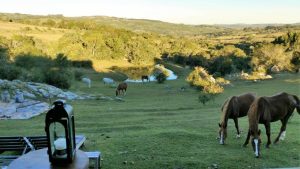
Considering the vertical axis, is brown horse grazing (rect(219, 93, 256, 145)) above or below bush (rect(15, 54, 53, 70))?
above

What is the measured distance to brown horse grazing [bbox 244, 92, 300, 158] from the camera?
10250mm

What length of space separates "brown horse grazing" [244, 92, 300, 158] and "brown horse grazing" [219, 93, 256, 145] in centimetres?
78

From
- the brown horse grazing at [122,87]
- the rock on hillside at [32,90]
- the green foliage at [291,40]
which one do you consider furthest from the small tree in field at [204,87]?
the green foliage at [291,40]

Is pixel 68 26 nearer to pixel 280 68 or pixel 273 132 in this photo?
pixel 280 68

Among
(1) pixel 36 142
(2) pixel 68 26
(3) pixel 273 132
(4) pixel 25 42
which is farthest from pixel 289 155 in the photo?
(2) pixel 68 26

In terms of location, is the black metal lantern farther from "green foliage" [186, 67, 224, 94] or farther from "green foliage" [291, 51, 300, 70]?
"green foliage" [291, 51, 300, 70]

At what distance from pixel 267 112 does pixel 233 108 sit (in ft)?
4.79

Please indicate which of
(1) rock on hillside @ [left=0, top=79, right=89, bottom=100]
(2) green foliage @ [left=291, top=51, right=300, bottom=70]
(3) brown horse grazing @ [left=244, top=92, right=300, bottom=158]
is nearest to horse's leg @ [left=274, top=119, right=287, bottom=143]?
(3) brown horse grazing @ [left=244, top=92, right=300, bottom=158]

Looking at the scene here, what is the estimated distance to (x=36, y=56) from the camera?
56.0m

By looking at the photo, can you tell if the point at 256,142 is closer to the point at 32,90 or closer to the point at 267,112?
the point at 267,112

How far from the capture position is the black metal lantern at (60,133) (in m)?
5.21

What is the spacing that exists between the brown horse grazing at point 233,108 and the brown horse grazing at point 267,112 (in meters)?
A: 0.78

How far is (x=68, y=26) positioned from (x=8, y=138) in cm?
11034

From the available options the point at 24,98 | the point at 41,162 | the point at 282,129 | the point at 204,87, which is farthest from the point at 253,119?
the point at 204,87
